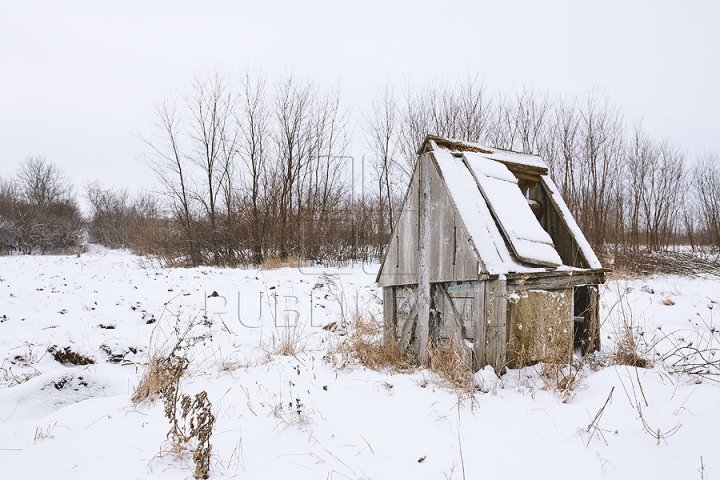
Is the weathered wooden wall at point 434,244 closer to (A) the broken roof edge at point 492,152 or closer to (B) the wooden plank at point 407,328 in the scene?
(A) the broken roof edge at point 492,152

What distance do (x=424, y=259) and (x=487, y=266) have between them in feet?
3.13

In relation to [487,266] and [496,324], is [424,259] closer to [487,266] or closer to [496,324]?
[487,266]

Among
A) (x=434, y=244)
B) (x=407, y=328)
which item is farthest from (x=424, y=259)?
(x=407, y=328)

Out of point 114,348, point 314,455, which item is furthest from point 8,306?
point 314,455

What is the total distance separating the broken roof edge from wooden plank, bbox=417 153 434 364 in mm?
157

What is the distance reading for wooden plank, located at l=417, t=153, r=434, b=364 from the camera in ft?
13.5

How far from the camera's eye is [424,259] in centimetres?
418

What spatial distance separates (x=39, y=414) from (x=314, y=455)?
2.76 meters

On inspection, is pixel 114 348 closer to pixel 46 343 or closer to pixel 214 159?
pixel 46 343

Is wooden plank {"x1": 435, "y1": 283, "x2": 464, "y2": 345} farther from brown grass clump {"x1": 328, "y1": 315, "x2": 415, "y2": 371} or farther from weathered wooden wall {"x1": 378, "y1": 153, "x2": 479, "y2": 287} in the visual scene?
brown grass clump {"x1": 328, "y1": 315, "x2": 415, "y2": 371}

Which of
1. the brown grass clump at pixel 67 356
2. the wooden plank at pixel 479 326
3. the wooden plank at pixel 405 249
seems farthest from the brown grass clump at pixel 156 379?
the wooden plank at pixel 479 326

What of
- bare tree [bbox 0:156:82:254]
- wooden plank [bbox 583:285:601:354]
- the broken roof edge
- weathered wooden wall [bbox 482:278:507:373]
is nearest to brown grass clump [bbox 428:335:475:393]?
weathered wooden wall [bbox 482:278:507:373]

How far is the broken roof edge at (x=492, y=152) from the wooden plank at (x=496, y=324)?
171cm

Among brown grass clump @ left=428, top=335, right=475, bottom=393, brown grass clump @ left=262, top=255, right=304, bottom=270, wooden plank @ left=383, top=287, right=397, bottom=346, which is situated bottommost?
brown grass clump @ left=428, top=335, right=475, bottom=393
